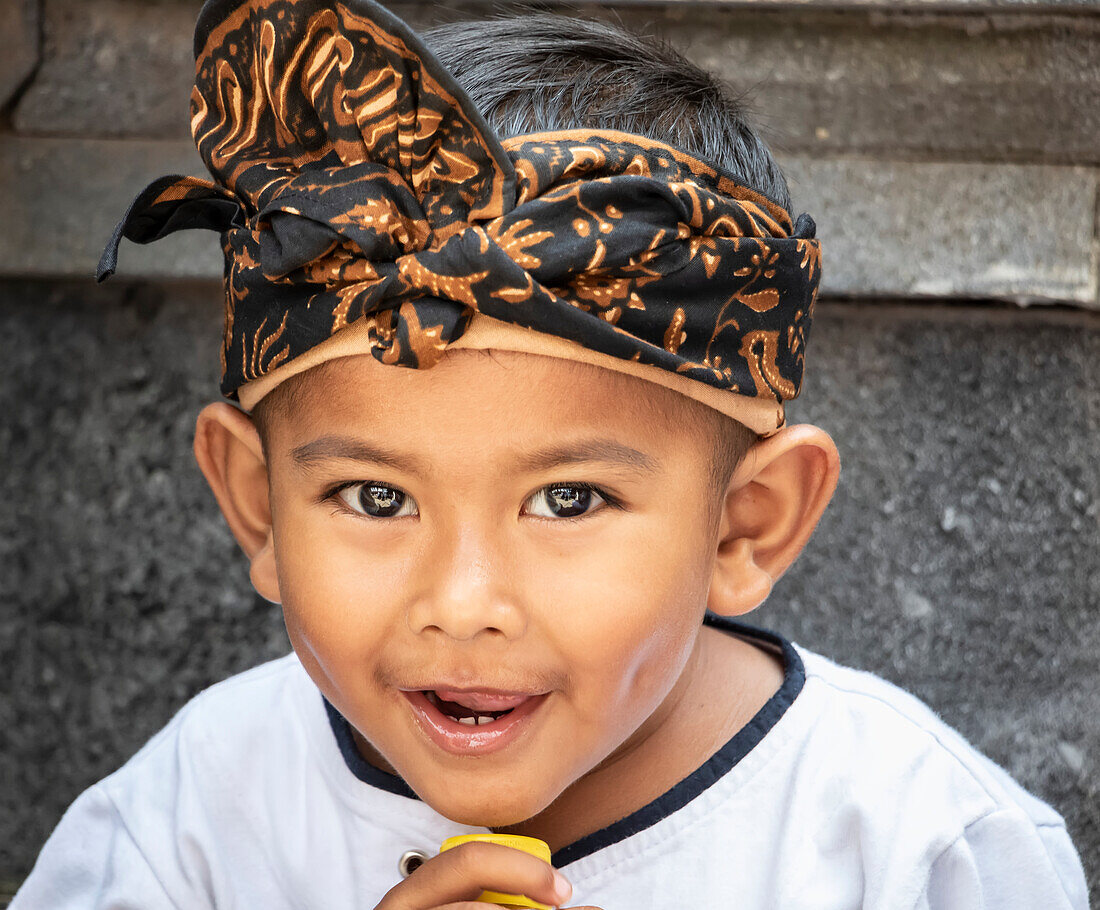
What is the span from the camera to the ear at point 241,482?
4.64 feet

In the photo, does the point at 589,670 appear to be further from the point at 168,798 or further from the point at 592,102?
the point at 168,798

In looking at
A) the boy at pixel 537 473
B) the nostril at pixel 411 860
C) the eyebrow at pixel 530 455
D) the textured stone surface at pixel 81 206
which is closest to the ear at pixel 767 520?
the boy at pixel 537 473

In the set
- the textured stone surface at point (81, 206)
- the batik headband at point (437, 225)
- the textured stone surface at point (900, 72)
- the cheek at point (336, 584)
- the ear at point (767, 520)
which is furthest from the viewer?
the textured stone surface at point (81, 206)

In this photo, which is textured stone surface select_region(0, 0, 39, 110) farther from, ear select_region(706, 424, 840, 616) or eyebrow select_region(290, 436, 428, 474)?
ear select_region(706, 424, 840, 616)

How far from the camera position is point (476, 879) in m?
1.22

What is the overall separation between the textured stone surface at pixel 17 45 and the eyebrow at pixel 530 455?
1.04 m

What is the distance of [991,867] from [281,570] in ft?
2.93

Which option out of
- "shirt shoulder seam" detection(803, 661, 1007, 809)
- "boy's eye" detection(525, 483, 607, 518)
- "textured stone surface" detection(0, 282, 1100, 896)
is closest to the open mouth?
"boy's eye" detection(525, 483, 607, 518)

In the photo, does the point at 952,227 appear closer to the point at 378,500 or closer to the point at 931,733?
the point at 931,733

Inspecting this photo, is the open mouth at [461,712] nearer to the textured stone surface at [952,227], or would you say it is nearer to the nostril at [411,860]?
the nostril at [411,860]

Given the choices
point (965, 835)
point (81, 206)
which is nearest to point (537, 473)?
point (965, 835)

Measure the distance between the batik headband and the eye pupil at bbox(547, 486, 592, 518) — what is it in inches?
5.4

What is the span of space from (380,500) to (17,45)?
1.14 m

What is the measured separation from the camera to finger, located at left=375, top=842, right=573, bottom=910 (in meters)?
1.21
